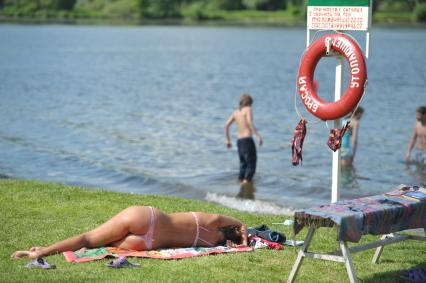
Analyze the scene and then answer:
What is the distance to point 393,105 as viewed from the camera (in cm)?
2967

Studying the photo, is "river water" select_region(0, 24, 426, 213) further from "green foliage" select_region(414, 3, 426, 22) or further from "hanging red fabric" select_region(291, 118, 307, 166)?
"green foliage" select_region(414, 3, 426, 22)

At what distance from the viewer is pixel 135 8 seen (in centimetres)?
11188

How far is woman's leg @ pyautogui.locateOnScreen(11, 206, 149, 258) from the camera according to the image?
7.37 meters

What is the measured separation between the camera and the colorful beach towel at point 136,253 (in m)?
7.32

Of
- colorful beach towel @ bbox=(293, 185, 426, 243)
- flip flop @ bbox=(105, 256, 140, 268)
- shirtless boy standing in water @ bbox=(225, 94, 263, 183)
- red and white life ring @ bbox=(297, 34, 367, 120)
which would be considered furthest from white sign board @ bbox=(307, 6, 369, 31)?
shirtless boy standing in water @ bbox=(225, 94, 263, 183)

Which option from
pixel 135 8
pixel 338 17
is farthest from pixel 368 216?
pixel 135 8

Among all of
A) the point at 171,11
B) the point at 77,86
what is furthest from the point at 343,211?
the point at 171,11

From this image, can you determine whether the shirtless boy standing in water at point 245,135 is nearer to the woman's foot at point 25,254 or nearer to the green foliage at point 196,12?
the woman's foot at point 25,254

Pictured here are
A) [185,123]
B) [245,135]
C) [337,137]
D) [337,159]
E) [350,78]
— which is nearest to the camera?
[350,78]

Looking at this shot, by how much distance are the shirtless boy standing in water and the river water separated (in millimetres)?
411

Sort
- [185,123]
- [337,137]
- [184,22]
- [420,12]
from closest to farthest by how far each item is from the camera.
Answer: [337,137] < [185,123] < [420,12] < [184,22]

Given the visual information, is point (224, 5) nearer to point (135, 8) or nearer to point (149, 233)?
point (135, 8)

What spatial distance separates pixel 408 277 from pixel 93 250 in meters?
2.76

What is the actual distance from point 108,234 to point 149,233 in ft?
1.20
